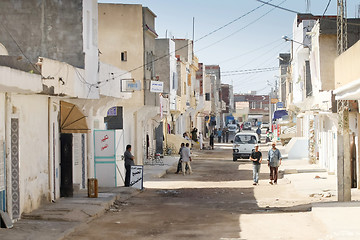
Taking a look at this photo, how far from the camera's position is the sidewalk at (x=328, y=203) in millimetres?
13734

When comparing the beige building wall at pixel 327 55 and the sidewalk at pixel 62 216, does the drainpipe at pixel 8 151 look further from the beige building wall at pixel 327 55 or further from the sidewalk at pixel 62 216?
the beige building wall at pixel 327 55

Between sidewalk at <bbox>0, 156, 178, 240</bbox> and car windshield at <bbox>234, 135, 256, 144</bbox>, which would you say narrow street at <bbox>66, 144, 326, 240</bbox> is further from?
car windshield at <bbox>234, 135, 256, 144</bbox>

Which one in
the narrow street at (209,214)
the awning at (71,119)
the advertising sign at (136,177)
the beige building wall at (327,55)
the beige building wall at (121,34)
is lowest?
the narrow street at (209,214)

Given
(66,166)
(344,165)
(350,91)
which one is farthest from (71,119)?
(350,91)

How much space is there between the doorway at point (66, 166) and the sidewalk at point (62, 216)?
38cm

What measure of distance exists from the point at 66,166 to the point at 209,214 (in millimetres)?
5078

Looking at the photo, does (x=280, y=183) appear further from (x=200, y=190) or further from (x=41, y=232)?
(x=41, y=232)

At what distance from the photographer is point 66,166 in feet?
67.9

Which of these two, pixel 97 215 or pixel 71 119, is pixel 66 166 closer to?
pixel 71 119

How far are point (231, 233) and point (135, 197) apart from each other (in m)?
8.47

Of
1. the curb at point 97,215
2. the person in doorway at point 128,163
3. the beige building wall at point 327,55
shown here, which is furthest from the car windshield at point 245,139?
the curb at point 97,215

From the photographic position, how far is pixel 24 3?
21734 mm

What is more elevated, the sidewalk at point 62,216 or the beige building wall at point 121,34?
the beige building wall at point 121,34

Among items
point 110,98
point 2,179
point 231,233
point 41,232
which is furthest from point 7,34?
point 231,233
